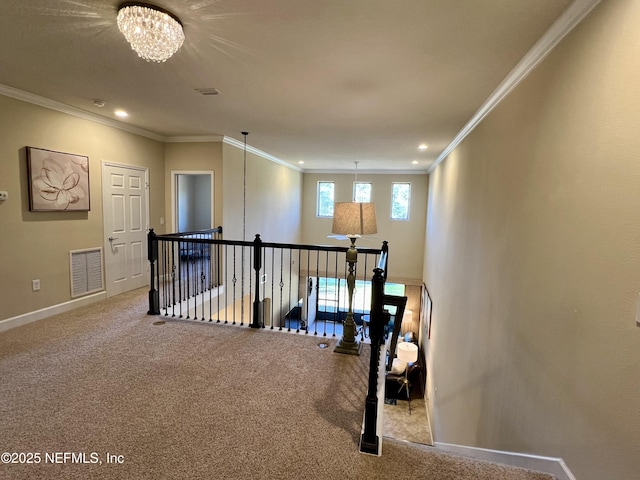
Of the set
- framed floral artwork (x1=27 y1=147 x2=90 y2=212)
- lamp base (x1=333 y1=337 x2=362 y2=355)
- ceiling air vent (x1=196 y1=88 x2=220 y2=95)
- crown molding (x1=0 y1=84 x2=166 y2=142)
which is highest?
ceiling air vent (x1=196 y1=88 x2=220 y2=95)

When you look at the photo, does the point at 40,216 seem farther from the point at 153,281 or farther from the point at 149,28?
the point at 149,28

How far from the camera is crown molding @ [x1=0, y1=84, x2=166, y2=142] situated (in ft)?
11.2

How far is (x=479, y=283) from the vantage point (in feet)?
10.9

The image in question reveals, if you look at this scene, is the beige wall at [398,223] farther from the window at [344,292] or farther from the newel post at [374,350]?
the newel post at [374,350]

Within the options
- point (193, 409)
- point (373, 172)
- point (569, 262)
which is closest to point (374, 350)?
point (569, 262)

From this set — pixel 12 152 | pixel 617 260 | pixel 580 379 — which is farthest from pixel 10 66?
pixel 580 379

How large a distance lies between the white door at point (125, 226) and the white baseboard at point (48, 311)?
263 millimetres

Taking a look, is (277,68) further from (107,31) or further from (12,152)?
(12,152)

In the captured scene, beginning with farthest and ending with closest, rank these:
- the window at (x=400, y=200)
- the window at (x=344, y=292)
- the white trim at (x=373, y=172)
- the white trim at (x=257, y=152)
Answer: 1. the window at (x=344, y=292)
2. the window at (x=400, y=200)
3. the white trim at (x=373, y=172)
4. the white trim at (x=257, y=152)

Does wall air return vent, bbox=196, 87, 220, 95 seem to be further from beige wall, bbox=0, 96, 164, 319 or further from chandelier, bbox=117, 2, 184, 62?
beige wall, bbox=0, 96, 164, 319

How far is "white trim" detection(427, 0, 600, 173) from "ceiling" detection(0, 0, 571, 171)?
5 cm

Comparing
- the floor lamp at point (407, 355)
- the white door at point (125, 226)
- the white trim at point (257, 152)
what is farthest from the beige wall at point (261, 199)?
the floor lamp at point (407, 355)

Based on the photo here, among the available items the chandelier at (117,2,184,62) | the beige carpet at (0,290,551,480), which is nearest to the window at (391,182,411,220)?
the beige carpet at (0,290,551,480)

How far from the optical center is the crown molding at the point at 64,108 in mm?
3403
